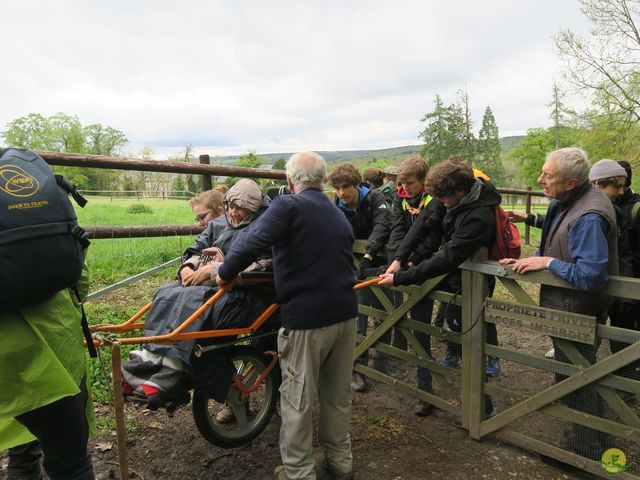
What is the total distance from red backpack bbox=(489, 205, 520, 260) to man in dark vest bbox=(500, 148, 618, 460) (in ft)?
0.71

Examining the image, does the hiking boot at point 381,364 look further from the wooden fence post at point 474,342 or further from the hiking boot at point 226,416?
the hiking boot at point 226,416

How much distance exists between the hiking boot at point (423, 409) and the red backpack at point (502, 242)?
1351 millimetres

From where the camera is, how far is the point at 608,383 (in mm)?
2484

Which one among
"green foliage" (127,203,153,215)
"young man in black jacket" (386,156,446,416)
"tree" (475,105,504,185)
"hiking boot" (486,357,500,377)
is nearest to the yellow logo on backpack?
"young man in black jacket" (386,156,446,416)

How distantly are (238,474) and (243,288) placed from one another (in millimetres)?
1199

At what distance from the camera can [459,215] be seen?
9.91 feet

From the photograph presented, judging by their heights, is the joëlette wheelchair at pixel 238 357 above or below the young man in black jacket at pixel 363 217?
below

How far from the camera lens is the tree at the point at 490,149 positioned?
5722 cm

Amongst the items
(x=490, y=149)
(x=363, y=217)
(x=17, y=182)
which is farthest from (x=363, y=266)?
(x=490, y=149)

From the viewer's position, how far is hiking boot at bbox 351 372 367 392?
3.99 m

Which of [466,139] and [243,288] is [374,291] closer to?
[243,288]

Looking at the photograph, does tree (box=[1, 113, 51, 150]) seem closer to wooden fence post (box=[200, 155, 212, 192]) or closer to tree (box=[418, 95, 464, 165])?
tree (box=[418, 95, 464, 165])

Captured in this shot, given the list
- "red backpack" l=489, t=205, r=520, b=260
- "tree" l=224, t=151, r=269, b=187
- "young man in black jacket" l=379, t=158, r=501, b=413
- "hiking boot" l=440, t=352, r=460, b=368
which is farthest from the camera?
"tree" l=224, t=151, r=269, b=187

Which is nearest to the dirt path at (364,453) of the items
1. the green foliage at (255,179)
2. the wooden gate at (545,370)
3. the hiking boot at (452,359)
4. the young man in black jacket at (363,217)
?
the wooden gate at (545,370)
